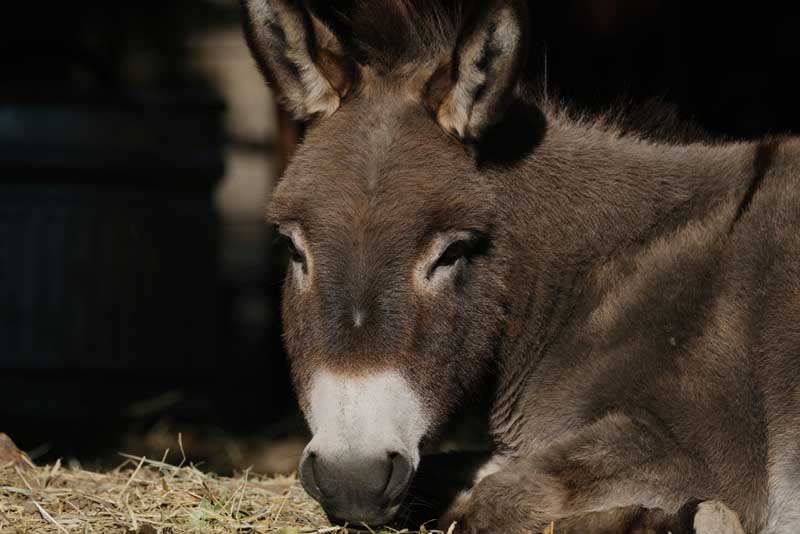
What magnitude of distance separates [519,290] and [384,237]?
2.17 feet

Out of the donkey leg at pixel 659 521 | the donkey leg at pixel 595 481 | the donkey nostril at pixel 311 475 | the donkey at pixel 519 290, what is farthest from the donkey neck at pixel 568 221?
the donkey nostril at pixel 311 475

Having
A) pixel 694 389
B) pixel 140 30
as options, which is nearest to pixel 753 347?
pixel 694 389

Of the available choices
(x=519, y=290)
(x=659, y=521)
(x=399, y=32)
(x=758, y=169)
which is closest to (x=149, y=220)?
(x=399, y=32)

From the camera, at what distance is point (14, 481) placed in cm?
447

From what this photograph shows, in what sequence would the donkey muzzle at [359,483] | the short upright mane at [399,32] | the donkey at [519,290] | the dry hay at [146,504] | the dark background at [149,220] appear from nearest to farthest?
the donkey muzzle at [359,483]
the donkey at [519,290]
the dry hay at [146,504]
the short upright mane at [399,32]
the dark background at [149,220]

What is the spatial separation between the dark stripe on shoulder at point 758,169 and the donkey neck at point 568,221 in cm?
2

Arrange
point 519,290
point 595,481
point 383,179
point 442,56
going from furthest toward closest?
point 442,56 < point 519,290 < point 383,179 < point 595,481

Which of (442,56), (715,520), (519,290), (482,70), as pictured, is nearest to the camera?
(715,520)

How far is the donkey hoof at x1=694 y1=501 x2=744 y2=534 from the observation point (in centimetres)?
361

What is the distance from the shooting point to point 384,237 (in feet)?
12.8

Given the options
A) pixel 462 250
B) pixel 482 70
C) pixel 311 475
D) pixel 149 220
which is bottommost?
pixel 149 220

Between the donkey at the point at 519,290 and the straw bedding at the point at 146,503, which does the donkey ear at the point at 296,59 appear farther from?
the straw bedding at the point at 146,503

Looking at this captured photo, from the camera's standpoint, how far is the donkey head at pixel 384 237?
3623mm

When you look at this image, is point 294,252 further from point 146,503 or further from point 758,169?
point 758,169
